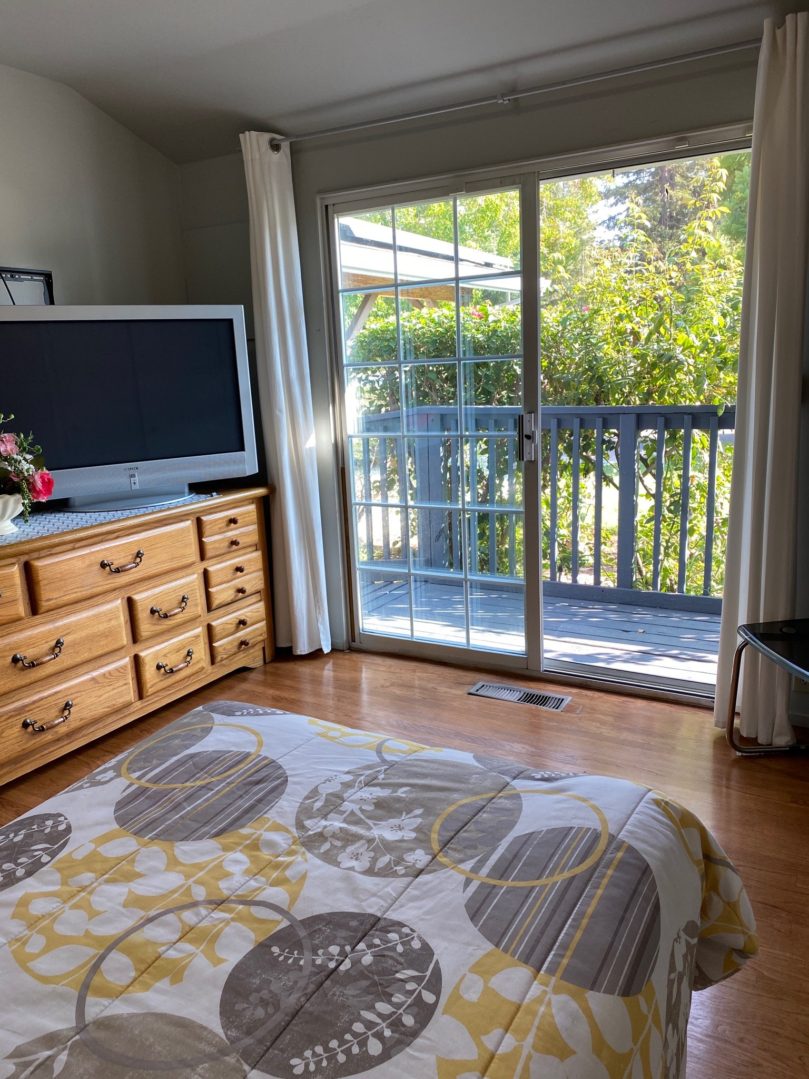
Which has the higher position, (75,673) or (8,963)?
(8,963)

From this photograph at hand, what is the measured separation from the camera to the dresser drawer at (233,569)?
327 cm

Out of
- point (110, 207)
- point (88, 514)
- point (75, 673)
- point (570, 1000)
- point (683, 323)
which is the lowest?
point (75, 673)

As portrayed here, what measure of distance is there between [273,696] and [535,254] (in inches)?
80.9

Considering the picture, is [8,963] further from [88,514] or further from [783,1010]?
[88,514]

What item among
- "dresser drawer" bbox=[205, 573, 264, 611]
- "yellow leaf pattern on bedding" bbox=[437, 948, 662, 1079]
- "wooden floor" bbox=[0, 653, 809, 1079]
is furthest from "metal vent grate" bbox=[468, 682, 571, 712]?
"yellow leaf pattern on bedding" bbox=[437, 948, 662, 1079]

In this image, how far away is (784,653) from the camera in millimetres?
2258

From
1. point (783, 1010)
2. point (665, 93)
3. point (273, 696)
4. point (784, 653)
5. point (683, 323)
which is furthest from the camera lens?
point (683, 323)

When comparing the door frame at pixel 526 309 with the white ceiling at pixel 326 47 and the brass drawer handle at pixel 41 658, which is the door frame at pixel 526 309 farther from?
the brass drawer handle at pixel 41 658

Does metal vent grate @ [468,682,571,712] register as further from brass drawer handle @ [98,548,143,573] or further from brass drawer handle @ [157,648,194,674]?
brass drawer handle @ [98,548,143,573]

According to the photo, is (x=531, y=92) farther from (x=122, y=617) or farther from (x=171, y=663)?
(x=171, y=663)

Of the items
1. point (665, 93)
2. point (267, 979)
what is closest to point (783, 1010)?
point (267, 979)

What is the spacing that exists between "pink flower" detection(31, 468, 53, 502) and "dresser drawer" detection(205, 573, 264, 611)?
0.80 metres

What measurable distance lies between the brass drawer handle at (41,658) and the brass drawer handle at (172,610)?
41 centimetres

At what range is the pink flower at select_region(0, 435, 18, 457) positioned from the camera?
2.54 m
